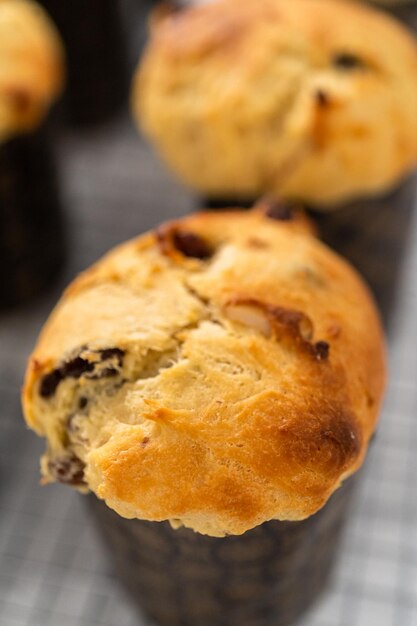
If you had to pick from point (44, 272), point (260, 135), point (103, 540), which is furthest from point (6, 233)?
point (103, 540)

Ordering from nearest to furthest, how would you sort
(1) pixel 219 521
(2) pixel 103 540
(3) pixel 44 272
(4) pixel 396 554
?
1. (1) pixel 219 521
2. (2) pixel 103 540
3. (4) pixel 396 554
4. (3) pixel 44 272

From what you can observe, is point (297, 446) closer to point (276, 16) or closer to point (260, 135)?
point (260, 135)

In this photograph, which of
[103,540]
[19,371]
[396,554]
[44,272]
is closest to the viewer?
[103,540]

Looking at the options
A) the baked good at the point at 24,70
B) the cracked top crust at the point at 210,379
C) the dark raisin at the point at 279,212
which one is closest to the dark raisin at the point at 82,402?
the cracked top crust at the point at 210,379

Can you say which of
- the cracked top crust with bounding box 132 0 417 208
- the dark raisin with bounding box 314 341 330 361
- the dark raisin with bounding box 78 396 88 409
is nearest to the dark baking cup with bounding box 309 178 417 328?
the cracked top crust with bounding box 132 0 417 208

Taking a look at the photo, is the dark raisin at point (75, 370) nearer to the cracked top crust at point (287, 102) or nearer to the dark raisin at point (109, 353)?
the dark raisin at point (109, 353)

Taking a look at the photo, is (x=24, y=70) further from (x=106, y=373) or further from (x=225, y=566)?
(x=225, y=566)
